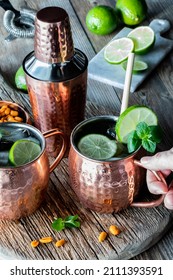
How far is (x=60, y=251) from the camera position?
1.06 meters

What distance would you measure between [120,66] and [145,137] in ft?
1.69

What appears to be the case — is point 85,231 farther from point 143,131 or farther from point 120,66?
point 120,66

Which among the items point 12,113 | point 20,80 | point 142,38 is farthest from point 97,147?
point 142,38

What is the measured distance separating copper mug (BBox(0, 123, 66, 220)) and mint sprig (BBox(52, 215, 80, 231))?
0.18 ft

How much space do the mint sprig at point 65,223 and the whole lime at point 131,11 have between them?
723mm

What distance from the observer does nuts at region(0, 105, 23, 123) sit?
4.12 feet

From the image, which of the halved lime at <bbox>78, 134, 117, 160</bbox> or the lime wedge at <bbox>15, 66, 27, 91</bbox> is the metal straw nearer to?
the halved lime at <bbox>78, 134, 117, 160</bbox>

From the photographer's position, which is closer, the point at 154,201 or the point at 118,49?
the point at 154,201

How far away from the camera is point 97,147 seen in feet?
3.49

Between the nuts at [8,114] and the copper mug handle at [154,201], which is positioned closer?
the copper mug handle at [154,201]

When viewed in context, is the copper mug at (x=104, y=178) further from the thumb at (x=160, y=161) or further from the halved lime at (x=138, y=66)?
the halved lime at (x=138, y=66)


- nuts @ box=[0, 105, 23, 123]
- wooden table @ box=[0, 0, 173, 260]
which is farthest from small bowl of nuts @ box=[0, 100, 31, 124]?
wooden table @ box=[0, 0, 173, 260]

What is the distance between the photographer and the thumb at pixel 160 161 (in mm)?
942

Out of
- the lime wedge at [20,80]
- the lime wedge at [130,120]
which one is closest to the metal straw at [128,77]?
the lime wedge at [130,120]
